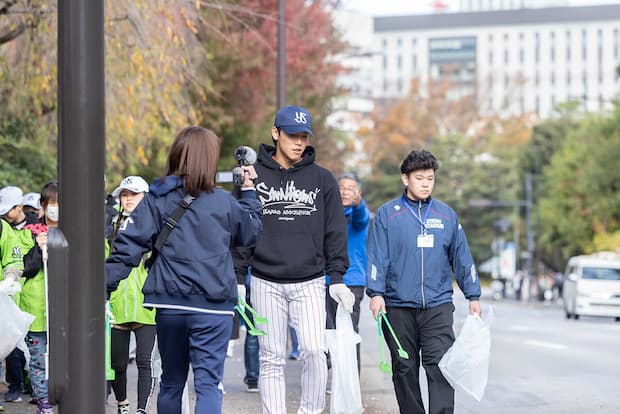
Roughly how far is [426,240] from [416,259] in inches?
5.0

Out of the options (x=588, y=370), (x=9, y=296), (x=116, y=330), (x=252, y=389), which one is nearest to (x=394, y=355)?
(x=116, y=330)

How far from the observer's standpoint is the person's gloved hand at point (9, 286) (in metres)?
7.54

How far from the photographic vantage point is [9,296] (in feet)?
25.1

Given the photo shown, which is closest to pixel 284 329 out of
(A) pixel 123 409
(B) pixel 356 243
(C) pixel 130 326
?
(C) pixel 130 326

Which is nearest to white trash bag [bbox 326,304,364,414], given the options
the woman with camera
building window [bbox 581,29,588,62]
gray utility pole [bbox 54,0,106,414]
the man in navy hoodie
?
the man in navy hoodie

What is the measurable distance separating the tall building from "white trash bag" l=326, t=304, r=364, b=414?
131078 millimetres

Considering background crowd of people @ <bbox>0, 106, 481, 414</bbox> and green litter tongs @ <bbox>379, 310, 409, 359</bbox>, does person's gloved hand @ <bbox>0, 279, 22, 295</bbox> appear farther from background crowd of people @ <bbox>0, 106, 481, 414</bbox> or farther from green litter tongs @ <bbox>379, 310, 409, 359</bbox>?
green litter tongs @ <bbox>379, 310, 409, 359</bbox>

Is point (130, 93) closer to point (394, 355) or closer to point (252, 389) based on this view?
point (252, 389)

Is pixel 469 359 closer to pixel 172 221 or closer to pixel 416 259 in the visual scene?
pixel 416 259

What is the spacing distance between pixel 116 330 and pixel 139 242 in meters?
2.44

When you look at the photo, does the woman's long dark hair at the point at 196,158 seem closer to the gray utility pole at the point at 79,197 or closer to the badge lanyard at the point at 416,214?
A: the gray utility pole at the point at 79,197

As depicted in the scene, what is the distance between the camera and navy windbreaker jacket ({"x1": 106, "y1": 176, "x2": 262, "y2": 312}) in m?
5.67

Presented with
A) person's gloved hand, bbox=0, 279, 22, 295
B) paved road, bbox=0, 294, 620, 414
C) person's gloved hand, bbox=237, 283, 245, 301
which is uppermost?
person's gloved hand, bbox=237, 283, 245, 301

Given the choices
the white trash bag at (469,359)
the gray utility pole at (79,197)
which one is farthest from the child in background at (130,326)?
the gray utility pole at (79,197)
